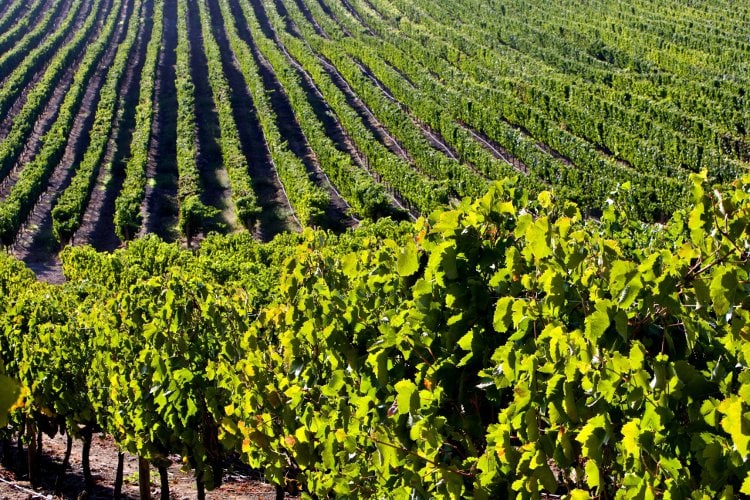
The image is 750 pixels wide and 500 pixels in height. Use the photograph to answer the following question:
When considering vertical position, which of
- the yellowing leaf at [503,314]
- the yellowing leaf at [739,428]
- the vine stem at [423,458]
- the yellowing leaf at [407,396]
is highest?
the yellowing leaf at [739,428]

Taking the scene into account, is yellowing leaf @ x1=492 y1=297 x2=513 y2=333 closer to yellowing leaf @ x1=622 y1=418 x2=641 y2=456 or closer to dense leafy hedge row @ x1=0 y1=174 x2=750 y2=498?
dense leafy hedge row @ x1=0 y1=174 x2=750 y2=498

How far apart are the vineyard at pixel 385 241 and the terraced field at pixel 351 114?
0.88ft

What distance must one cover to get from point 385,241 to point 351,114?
46562 mm

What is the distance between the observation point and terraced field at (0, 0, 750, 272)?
40.3m

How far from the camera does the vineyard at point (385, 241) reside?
17.0ft

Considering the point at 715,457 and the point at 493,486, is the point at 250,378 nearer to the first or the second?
the point at 493,486

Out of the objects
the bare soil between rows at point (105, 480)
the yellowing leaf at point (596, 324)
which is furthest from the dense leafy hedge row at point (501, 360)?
the bare soil between rows at point (105, 480)

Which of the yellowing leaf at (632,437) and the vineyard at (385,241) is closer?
the yellowing leaf at (632,437)

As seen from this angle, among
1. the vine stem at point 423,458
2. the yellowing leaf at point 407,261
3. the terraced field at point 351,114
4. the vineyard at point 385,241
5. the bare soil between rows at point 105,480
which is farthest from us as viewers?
the terraced field at point 351,114

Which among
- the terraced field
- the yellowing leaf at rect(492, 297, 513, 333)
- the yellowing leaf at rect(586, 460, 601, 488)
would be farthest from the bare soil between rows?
the terraced field

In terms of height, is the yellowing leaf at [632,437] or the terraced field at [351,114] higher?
the yellowing leaf at [632,437]

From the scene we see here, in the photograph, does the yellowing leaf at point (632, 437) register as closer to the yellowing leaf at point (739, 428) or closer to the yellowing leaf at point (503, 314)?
the yellowing leaf at point (739, 428)

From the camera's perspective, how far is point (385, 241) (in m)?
6.78

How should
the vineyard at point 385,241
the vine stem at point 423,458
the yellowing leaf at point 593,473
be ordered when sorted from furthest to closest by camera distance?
the vine stem at point 423,458 → the vineyard at point 385,241 → the yellowing leaf at point 593,473
